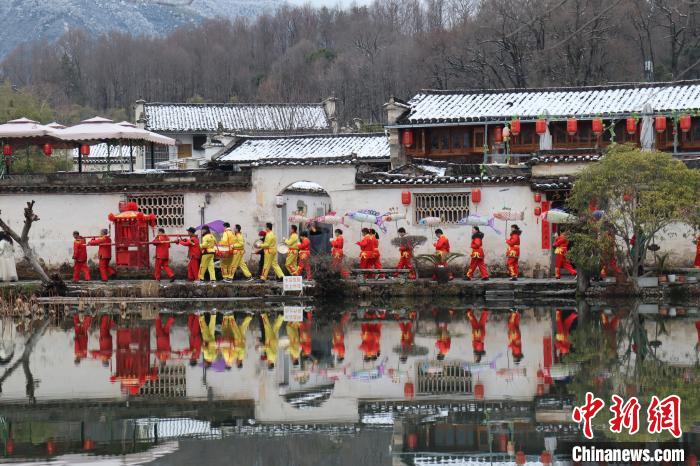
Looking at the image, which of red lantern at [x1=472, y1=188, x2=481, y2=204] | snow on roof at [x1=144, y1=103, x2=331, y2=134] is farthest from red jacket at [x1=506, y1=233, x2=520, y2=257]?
snow on roof at [x1=144, y1=103, x2=331, y2=134]

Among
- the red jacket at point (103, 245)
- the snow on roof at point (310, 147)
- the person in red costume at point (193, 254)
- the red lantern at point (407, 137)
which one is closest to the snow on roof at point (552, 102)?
the red lantern at point (407, 137)

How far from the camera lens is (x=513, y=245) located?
30562 mm

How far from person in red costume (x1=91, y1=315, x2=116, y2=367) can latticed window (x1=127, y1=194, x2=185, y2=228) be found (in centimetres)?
755

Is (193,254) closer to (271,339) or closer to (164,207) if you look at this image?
(164,207)

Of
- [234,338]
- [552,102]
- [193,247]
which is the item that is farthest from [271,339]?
[552,102]

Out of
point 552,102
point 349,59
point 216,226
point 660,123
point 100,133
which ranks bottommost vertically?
point 216,226

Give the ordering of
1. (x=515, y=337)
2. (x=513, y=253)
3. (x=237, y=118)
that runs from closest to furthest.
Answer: (x=515, y=337)
(x=513, y=253)
(x=237, y=118)

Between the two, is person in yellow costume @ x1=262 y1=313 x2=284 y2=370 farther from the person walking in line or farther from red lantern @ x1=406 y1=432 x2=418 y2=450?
red lantern @ x1=406 y1=432 x2=418 y2=450

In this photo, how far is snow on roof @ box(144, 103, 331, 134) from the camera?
57.0m

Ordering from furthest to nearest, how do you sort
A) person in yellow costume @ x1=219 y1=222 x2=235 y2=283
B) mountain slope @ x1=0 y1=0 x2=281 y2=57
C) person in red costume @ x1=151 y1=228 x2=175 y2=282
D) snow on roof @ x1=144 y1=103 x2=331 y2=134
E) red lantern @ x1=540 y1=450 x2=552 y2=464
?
mountain slope @ x1=0 y1=0 x2=281 y2=57 → snow on roof @ x1=144 y1=103 x2=331 y2=134 → person in red costume @ x1=151 y1=228 x2=175 y2=282 → person in yellow costume @ x1=219 y1=222 x2=235 y2=283 → red lantern @ x1=540 y1=450 x2=552 y2=464

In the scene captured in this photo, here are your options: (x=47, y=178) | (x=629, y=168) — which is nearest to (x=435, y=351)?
(x=629, y=168)

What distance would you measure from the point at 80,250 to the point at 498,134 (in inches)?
560

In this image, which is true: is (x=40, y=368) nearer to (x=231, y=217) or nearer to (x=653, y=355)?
(x=653, y=355)

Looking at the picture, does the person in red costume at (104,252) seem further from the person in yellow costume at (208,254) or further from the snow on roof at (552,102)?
the snow on roof at (552,102)
